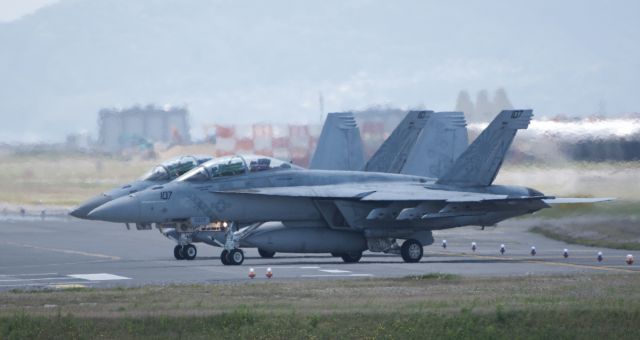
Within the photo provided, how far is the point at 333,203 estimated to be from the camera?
29688 millimetres

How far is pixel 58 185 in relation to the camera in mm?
49188

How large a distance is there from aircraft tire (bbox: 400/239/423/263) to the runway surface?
27 cm

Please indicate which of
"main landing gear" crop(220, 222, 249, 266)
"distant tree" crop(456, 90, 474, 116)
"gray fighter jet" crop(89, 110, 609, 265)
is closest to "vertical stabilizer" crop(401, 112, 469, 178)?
"gray fighter jet" crop(89, 110, 609, 265)

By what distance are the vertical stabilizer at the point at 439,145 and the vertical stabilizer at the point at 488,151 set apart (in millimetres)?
5017

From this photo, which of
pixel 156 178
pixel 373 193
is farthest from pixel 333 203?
pixel 156 178

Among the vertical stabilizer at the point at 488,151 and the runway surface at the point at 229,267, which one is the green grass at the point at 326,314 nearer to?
the runway surface at the point at 229,267

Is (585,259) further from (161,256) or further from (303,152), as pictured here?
(303,152)

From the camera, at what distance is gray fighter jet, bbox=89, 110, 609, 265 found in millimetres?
28578

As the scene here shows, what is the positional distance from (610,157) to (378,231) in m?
9.23

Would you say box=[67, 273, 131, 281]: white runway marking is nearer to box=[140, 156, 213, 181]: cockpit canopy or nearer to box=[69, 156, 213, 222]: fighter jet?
box=[69, 156, 213, 222]: fighter jet

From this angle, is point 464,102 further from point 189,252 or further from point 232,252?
point 232,252

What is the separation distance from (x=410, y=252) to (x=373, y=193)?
69.9 inches

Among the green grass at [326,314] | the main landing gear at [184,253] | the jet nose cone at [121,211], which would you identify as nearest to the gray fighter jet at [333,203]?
the jet nose cone at [121,211]

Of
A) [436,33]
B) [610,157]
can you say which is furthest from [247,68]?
[610,157]
